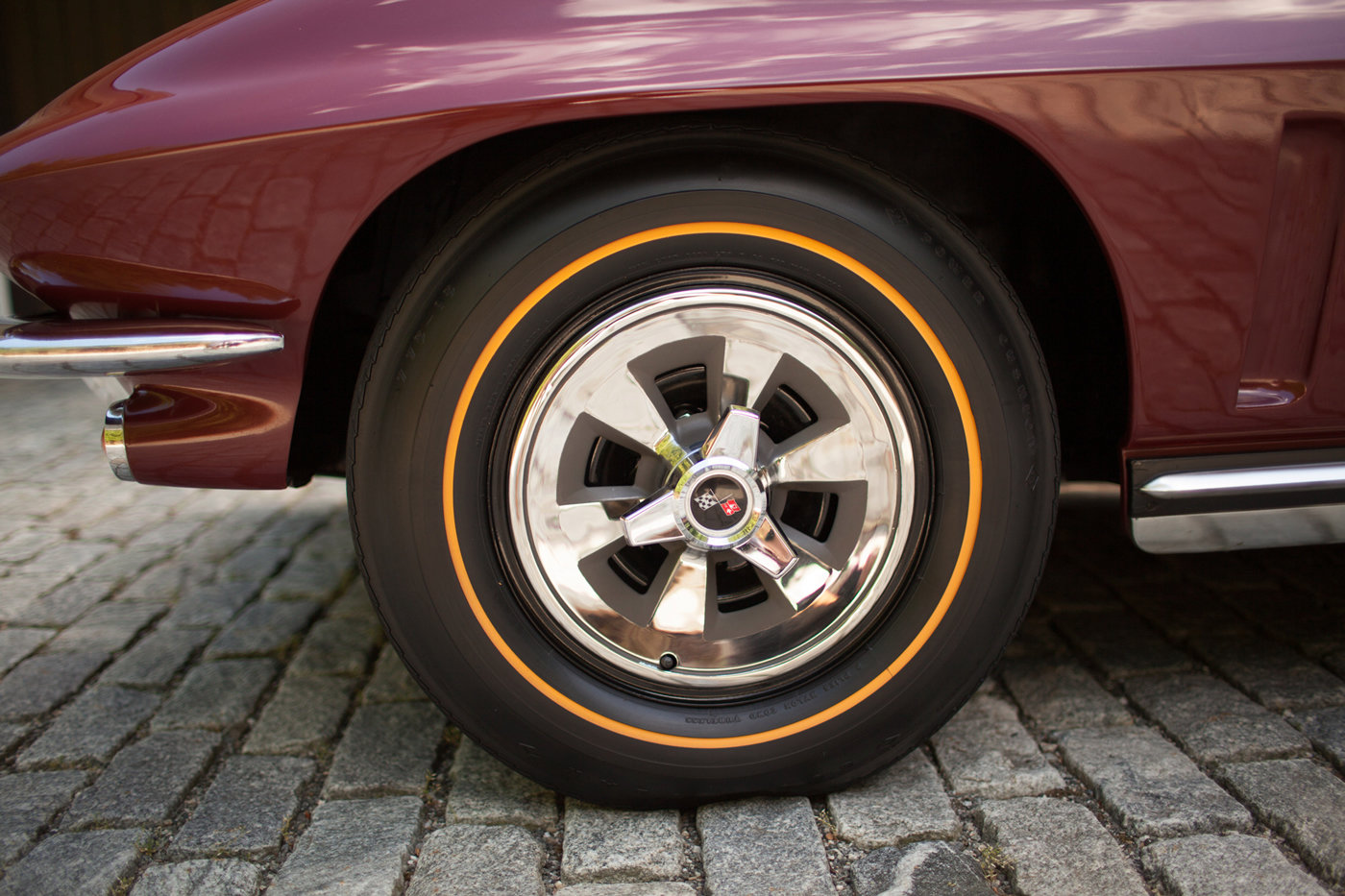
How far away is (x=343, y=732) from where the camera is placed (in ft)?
5.54

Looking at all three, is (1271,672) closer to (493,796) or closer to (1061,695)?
(1061,695)

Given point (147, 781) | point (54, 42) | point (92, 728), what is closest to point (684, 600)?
point (147, 781)

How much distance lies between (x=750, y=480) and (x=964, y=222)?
2.34 ft

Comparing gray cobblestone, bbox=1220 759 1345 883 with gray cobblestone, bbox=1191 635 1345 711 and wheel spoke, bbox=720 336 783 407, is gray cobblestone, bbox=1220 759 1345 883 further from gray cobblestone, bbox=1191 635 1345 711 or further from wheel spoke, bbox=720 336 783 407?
wheel spoke, bbox=720 336 783 407

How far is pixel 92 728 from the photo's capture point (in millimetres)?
1730

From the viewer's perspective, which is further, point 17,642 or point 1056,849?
point 17,642

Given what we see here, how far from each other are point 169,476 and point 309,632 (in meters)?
0.88

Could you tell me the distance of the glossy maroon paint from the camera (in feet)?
4.03

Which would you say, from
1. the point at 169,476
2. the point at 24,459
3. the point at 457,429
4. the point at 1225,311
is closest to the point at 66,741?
the point at 169,476

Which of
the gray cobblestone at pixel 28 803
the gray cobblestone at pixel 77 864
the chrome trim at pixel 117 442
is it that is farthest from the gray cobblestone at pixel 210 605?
the chrome trim at pixel 117 442

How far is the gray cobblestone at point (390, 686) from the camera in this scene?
1811 millimetres

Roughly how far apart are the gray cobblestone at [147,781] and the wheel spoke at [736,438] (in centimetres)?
112

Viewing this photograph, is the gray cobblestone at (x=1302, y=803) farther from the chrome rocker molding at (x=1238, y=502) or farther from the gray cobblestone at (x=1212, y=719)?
the chrome rocker molding at (x=1238, y=502)

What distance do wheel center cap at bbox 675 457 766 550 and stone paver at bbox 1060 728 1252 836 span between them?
2.49ft
